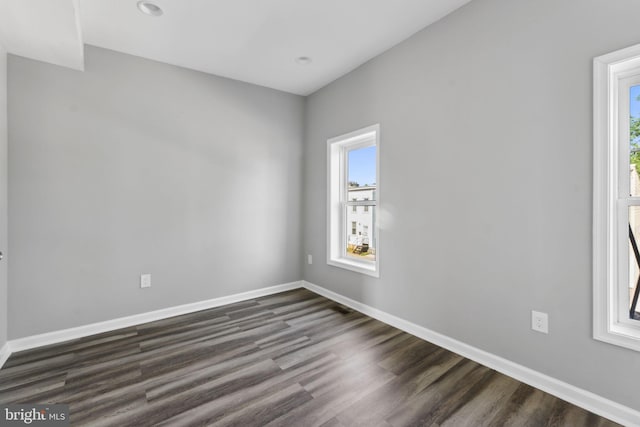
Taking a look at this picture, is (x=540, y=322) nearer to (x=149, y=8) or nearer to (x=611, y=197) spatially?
(x=611, y=197)

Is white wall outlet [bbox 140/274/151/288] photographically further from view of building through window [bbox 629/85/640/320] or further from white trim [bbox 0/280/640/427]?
view of building through window [bbox 629/85/640/320]

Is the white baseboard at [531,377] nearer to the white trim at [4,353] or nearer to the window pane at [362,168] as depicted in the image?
the window pane at [362,168]

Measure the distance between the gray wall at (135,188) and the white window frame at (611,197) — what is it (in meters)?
2.98

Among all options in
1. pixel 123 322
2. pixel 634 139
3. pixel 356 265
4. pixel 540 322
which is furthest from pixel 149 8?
pixel 540 322

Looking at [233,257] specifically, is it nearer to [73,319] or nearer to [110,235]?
[110,235]

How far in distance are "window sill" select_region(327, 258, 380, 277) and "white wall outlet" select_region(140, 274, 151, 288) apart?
193cm

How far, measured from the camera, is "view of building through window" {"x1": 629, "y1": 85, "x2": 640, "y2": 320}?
1574 millimetres

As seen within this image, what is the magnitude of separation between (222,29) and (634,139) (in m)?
2.89

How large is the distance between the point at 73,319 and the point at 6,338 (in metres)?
0.40

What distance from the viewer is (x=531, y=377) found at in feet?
6.03

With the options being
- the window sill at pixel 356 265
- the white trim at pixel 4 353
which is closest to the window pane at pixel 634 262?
the window sill at pixel 356 265

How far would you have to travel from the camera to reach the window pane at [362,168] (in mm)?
3244

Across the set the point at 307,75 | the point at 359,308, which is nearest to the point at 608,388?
the point at 359,308

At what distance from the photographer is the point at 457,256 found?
2.24 m
